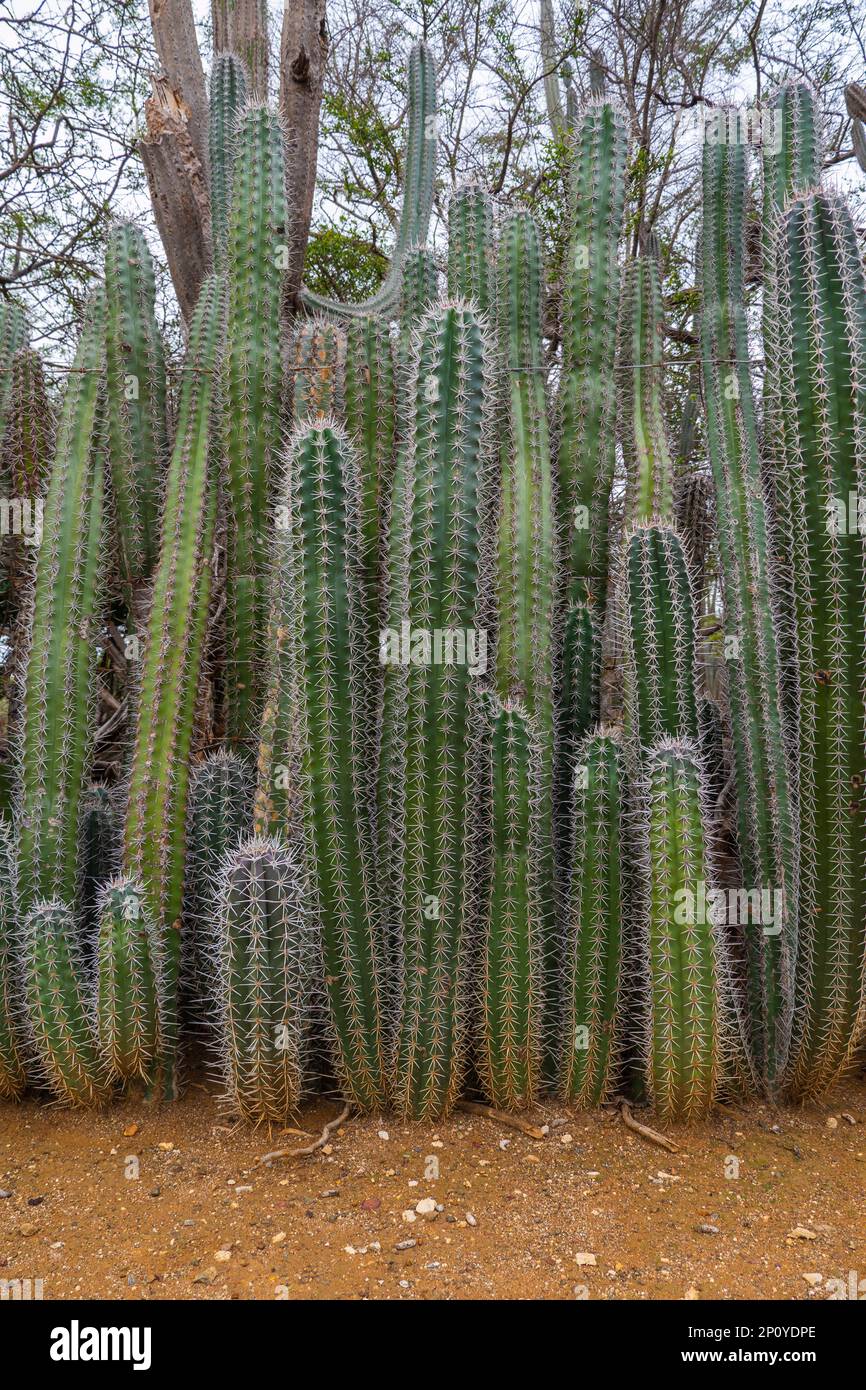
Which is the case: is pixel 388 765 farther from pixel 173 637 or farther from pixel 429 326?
pixel 429 326

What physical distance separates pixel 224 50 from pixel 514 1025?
493 centimetres

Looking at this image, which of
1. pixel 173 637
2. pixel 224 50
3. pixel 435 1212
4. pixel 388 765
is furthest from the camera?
pixel 224 50

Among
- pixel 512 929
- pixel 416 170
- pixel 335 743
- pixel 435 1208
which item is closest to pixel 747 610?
pixel 512 929

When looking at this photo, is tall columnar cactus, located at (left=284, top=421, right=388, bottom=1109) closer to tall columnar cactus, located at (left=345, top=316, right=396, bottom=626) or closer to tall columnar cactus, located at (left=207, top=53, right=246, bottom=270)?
tall columnar cactus, located at (left=345, top=316, right=396, bottom=626)

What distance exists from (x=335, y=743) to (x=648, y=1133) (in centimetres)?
153

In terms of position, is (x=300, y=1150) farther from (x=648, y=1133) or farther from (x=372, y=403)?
(x=372, y=403)

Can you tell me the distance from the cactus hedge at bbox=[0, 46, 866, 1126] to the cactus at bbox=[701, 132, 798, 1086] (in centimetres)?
1

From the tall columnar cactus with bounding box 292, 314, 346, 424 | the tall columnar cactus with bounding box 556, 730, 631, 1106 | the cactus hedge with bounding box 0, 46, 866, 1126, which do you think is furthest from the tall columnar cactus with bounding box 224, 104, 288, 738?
the tall columnar cactus with bounding box 556, 730, 631, 1106

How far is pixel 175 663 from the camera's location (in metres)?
3.12

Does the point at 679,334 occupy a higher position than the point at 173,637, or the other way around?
the point at 679,334

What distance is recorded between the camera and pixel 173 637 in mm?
3145

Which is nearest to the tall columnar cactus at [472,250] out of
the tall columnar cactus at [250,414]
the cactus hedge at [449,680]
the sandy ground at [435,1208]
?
the cactus hedge at [449,680]

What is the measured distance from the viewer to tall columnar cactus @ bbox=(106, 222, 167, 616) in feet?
11.4

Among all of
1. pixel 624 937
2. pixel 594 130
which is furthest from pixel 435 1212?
pixel 594 130
